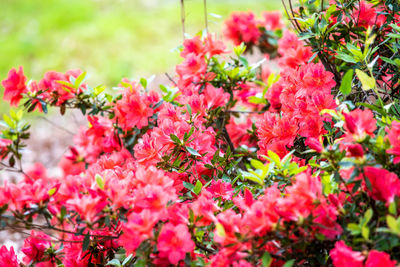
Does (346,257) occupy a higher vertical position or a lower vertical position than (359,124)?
lower

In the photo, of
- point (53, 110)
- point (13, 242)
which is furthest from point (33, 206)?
point (53, 110)

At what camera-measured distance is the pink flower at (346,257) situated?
2.38 feet

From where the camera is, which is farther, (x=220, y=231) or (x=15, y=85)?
(x=15, y=85)

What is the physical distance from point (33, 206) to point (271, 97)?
2.81 ft

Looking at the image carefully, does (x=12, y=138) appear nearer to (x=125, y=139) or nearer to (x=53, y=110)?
(x=125, y=139)

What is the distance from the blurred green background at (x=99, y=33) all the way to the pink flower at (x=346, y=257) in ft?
12.5

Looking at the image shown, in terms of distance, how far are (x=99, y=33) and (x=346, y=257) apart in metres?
5.34

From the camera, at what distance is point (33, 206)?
99 cm

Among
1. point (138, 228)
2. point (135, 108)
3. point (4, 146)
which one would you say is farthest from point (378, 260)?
point (4, 146)

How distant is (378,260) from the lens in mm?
710

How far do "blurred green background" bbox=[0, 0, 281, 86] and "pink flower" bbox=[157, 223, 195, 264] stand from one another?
12.1 feet

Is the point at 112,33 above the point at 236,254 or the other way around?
the other way around

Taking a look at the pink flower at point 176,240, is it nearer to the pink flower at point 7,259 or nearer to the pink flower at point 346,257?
the pink flower at point 346,257

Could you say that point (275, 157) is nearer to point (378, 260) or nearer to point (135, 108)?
point (378, 260)
